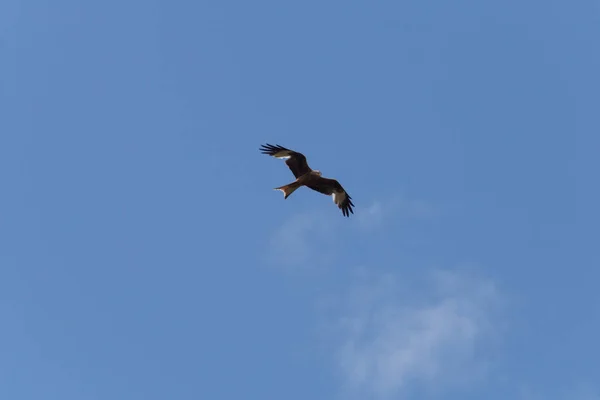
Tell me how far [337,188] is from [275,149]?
305 cm

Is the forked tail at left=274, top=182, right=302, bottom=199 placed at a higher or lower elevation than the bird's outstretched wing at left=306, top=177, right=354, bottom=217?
lower

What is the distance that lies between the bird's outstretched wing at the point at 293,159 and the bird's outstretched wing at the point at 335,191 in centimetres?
70

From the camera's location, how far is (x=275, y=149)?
3086 centimetres

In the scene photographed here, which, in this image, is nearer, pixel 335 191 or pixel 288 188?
pixel 288 188

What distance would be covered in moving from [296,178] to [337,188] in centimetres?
213

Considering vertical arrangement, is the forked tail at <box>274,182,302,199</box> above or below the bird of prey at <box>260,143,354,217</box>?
below

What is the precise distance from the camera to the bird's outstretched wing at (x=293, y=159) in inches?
1193

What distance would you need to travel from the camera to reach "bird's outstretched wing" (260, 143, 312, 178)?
30297mm

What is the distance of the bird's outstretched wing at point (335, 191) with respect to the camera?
31.4m

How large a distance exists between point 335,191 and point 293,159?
278 centimetres

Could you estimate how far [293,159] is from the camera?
3038 cm

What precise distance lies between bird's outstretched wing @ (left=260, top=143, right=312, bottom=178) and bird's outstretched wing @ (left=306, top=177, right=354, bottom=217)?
0.70 metres

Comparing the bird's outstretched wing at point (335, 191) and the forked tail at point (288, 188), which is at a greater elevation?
the bird's outstretched wing at point (335, 191)
